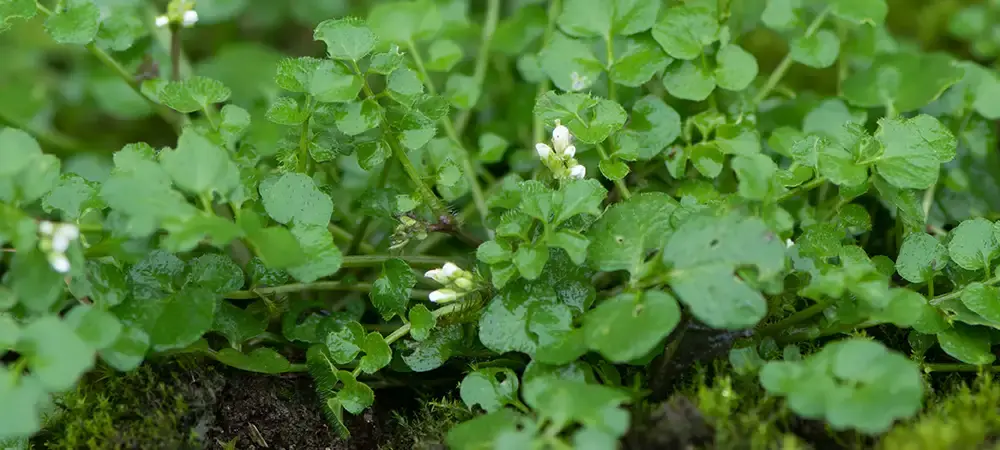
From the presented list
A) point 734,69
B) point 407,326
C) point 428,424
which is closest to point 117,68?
point 407,326

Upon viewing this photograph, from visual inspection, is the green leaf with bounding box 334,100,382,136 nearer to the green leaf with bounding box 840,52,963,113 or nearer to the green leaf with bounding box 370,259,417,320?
the green leaf with bounding box 370,259,417,320

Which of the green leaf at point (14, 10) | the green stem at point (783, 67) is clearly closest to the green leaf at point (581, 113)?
the green stem at point (783, 67)

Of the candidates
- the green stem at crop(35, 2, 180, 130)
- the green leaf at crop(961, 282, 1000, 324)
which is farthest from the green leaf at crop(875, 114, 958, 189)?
the green stem at crop(35, 2, 180, 130)

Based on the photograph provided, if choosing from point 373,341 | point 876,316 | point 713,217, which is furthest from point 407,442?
point 876,316

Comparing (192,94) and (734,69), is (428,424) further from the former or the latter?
(734,69)

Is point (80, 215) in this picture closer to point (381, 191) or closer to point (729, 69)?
point (381, 191)

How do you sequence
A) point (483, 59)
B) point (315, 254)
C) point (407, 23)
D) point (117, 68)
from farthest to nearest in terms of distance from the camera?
point (483, 59) → point (407, 23) → point (117, 68) → point (315, 254)

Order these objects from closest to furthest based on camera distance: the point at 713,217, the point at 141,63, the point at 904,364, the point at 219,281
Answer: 1. the point at 904,364
2. the point at 713,217
3. the point at 219,281
4. the point at 141,63
